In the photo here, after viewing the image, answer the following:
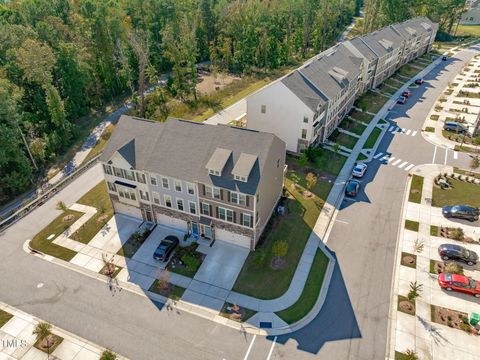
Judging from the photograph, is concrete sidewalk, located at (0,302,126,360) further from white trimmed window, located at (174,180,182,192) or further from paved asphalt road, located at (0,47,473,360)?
white trimmed window, located at (174,180,182,192)

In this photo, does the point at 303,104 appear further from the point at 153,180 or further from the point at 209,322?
the point at 209,322

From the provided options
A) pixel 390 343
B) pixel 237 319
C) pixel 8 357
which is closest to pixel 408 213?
pixel 390 343

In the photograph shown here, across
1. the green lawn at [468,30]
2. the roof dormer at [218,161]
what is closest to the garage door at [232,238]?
the roof dormer at [218,161]

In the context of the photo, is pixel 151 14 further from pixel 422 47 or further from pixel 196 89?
pixel 422 47

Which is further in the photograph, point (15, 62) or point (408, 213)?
point (15, 62)

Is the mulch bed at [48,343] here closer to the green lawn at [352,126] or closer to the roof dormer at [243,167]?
the roof dormer at [243,167]
